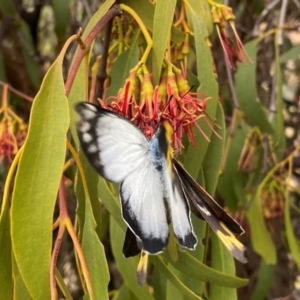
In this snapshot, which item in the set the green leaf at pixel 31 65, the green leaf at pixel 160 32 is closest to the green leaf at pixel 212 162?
the green leaf at pixel 160 32

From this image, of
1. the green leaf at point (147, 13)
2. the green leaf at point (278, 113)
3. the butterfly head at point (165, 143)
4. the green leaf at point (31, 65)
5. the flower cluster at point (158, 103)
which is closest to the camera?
the butterfly head at point (165, 143)

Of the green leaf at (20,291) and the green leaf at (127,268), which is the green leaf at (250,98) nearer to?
the green leaf at (127,268)

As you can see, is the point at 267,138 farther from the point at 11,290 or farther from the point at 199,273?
the point at 11,290

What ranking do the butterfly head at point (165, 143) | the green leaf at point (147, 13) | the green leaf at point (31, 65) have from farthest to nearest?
the green leaf at point (31, 65), the green leaf at point (147, 13), the butterfly head at point (165, 143)

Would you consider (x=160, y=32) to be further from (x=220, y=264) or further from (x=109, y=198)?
(x=220, y=264)

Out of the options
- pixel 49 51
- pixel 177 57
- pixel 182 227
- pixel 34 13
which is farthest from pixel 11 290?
pixel 49 51

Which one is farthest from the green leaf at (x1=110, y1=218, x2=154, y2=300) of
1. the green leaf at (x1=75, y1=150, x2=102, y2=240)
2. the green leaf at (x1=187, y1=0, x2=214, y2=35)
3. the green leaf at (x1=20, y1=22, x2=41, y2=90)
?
the green leaf at (x1=20, y1=22, x2=41, y2=90)
